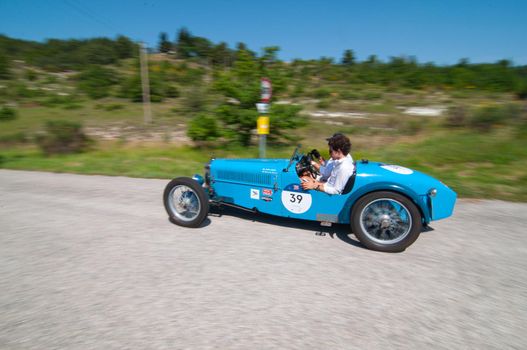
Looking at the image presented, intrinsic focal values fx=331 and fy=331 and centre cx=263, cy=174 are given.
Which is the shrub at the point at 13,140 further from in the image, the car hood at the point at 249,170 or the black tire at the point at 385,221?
the black tire at the point at 385,221

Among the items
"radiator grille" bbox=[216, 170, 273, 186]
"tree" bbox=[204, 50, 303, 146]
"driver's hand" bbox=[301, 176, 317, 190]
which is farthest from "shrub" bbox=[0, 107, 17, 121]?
"driver's hand" bbox=[301, 176, 317, 190]

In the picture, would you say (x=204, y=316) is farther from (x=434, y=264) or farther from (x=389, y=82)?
(x=389, y=82)

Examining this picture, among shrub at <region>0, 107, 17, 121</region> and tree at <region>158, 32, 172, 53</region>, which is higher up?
tree at <region>158, 32, 172, 53</region>

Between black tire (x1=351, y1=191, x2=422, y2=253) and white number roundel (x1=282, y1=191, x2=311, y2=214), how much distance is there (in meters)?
0.63

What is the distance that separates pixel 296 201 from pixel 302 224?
0.63 m

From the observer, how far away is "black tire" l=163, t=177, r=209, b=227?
4680 mm

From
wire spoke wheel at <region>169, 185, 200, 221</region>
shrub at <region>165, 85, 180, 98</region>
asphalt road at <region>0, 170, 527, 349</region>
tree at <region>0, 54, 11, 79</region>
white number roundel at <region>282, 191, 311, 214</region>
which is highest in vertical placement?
tree at <region>0, 54, 11, 79</region>

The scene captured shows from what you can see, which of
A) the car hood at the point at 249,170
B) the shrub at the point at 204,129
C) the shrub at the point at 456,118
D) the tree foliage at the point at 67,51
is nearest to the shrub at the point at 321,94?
the shrub at the point at 456,118

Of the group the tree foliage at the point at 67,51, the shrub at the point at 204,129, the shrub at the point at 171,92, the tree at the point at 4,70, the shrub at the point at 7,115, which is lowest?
the shrub at the point at 204,129

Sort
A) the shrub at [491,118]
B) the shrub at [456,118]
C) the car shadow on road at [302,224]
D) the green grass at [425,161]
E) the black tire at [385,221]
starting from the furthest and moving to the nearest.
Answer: the shrub at [456,118], the shrub at [491,118], the green grass at [425,161], the car shadow on road at [302,224], the black tire at [385,221]

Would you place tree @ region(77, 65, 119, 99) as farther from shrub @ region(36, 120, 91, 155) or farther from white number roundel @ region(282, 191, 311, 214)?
white number roundel @ region(282, 191, 311, 214)

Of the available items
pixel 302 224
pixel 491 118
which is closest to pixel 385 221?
pixel 302 224

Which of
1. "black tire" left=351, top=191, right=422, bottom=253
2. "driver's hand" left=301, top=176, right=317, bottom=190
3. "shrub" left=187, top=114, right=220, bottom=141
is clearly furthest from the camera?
"shrub" left=187, top=114, right=220, bottom=141

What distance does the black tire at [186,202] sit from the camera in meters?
4.68
